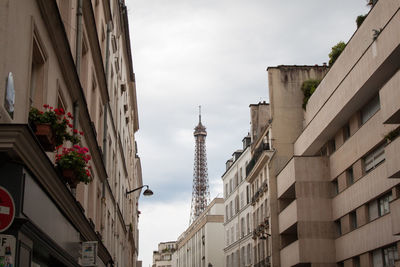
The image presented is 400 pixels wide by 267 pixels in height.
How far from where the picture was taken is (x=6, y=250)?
23.5ft

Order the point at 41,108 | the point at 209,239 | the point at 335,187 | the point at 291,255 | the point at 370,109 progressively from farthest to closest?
the point at 209,239 → the point at 291,255 → the point at 335,187 → the point at 370,109 → the point at 41,108

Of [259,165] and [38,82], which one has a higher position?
[259,165]

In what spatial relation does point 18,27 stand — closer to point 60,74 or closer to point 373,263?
point 60,74

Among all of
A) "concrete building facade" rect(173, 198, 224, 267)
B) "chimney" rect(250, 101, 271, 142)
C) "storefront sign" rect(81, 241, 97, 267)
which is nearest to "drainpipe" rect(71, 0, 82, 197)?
"storefront sign" rect(81, 241, 97, 267)

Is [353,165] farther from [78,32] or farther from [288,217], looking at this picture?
[78,32]

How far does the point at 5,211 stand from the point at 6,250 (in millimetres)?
439

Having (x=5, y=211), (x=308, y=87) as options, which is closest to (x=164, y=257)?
(x=308, y=87)

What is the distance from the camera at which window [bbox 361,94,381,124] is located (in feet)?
103

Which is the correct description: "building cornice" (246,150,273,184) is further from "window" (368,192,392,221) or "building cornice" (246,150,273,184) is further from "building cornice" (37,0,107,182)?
"building cornice" (37,0,107,182)

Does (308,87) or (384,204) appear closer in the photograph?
(384,204)

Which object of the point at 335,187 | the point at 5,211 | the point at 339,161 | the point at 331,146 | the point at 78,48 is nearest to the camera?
the point at 5,211

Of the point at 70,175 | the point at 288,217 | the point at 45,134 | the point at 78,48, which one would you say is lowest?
the point at 70,175

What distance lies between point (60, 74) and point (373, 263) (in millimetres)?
21740

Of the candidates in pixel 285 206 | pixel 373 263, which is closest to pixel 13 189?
pixel 373 263
